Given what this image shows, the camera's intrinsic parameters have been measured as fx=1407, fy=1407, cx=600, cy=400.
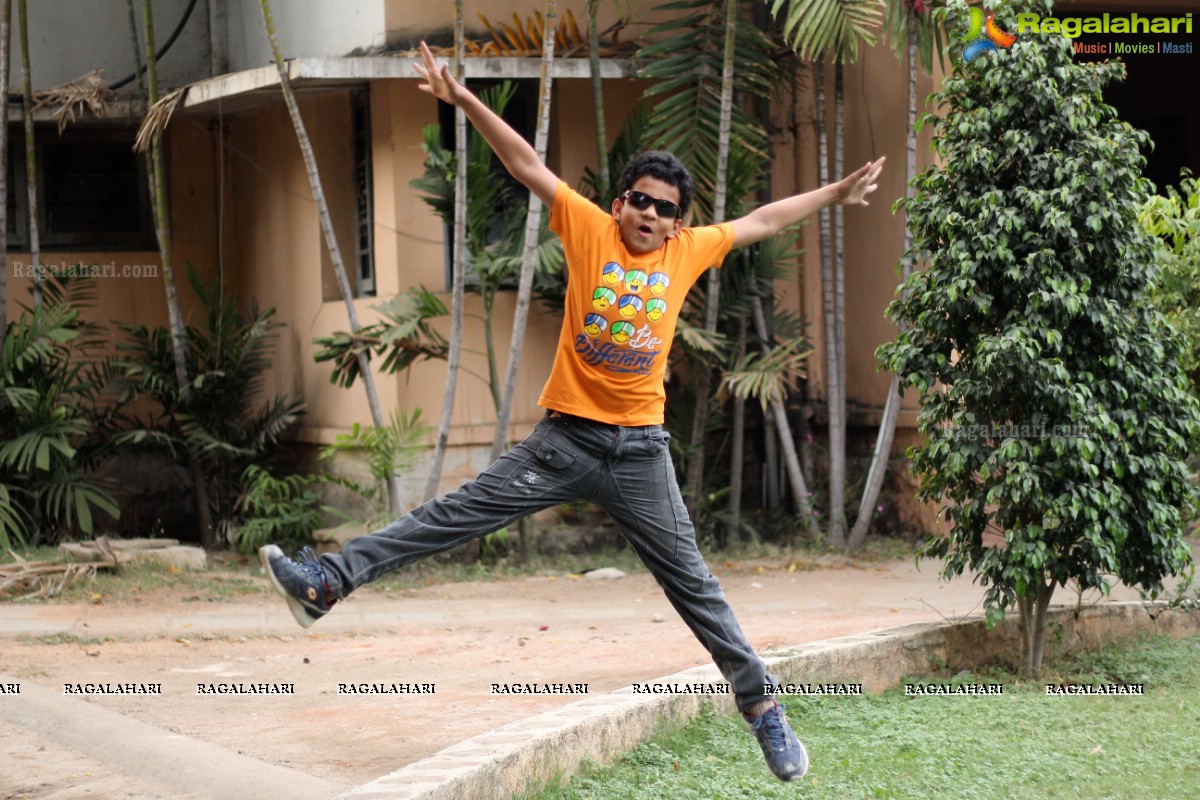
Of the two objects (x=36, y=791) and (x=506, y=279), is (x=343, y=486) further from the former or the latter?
(x=36, y=791)

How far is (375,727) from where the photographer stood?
18.6 ft

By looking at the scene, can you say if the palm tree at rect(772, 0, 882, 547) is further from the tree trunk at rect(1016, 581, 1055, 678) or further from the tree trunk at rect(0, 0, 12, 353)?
the tree trunk at rect(0, 0, 12, 353)

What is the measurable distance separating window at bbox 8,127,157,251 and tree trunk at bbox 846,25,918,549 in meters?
6.68

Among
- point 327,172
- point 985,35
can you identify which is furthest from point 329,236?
point 985,35

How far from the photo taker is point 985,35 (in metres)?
6.55

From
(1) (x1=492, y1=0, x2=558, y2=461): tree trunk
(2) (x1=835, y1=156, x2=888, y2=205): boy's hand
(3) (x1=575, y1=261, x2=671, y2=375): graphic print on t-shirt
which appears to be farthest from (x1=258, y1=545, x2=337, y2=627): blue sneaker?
(1) (x1=492, y1=0, x2=558, y2=461): tree trunk

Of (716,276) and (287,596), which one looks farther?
(716,276)

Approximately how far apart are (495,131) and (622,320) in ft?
2.27

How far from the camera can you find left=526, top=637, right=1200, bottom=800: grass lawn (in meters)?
4.77

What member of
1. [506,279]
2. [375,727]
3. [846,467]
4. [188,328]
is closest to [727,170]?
[506,279]

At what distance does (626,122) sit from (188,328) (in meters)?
4.06

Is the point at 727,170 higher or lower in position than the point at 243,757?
higher

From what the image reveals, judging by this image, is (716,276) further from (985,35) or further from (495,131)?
(495,131)

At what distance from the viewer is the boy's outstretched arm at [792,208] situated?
4664 mm
